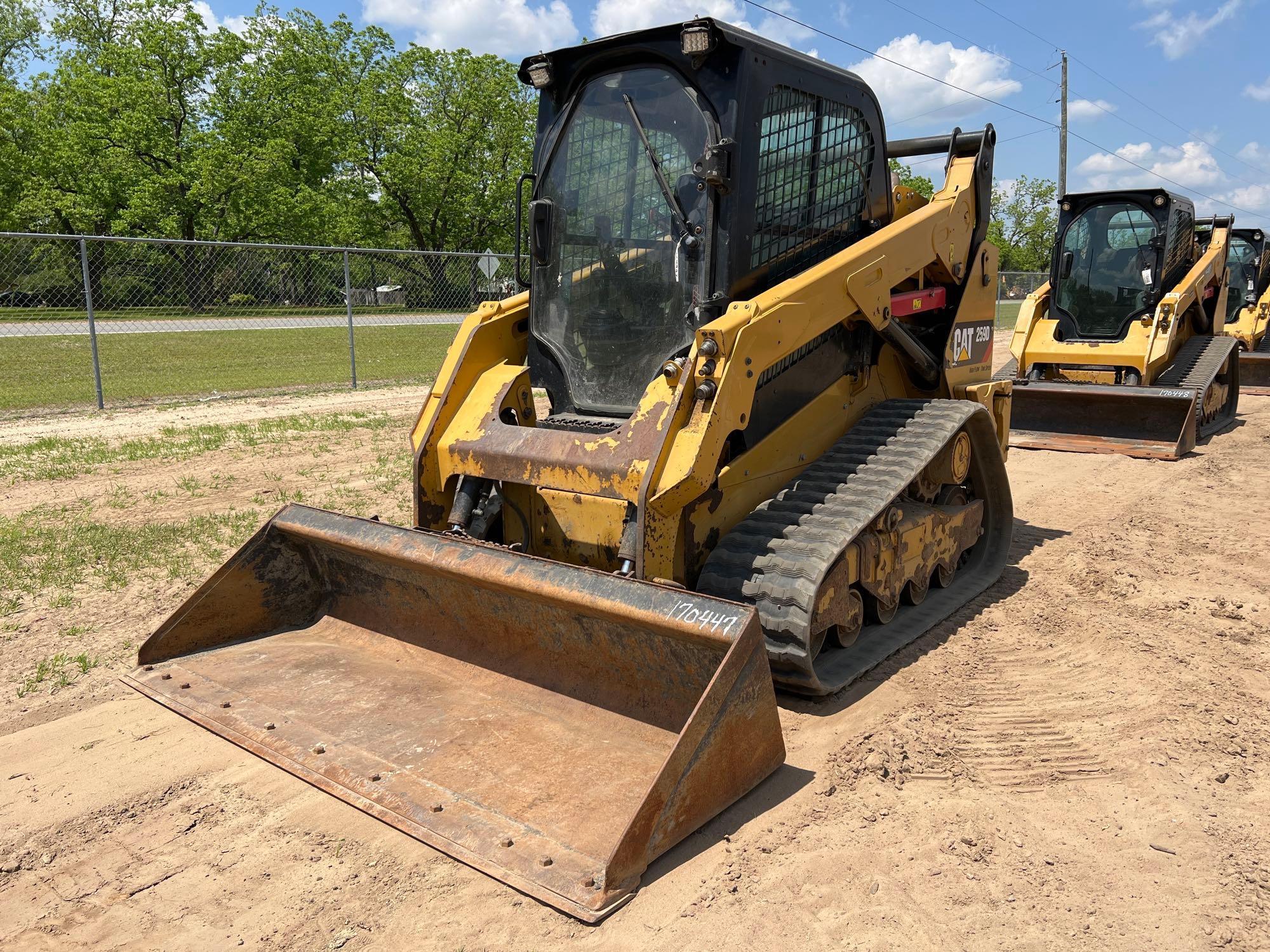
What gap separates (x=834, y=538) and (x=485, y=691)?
5.00ft

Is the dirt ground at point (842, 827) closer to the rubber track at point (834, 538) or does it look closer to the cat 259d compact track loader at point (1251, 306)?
the rubber track at point (834, 538)

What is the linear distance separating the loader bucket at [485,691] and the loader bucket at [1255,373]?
14.5 m

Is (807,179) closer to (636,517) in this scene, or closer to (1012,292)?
(636,517)

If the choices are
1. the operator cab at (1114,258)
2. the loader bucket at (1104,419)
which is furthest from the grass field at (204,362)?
the operator cab at (1114,258)

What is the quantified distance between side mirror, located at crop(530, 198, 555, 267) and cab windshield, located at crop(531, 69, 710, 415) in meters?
0.03

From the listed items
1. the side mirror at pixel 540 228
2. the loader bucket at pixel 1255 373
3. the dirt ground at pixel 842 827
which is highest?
the side mirror at pixel 540 228

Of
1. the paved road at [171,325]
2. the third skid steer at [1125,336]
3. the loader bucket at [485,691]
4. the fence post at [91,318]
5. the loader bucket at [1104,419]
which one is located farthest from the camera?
the paved road at [171,325]

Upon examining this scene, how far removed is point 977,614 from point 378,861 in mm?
3416

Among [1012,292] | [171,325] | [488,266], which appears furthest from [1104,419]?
[1012,292]

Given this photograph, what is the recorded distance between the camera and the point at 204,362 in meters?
17.7

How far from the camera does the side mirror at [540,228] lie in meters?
4.91

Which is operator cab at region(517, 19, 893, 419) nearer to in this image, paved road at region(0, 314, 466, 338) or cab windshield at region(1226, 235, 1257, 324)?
paved road at region(0, 314, 466, 338)

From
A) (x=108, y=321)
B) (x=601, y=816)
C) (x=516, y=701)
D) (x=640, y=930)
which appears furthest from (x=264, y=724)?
(x=108, y=321)

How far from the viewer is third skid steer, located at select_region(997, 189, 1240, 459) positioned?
33.9 ft
